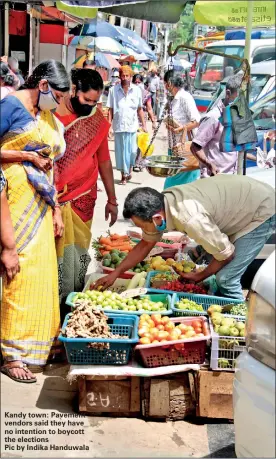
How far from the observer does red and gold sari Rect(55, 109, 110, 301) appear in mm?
5414

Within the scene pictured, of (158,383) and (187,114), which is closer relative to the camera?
(158,383)

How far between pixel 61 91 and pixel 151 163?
163 cm

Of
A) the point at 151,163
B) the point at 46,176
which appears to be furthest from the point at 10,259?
the point at 151,163

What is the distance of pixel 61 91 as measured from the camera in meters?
4.48

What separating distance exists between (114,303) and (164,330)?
46cm

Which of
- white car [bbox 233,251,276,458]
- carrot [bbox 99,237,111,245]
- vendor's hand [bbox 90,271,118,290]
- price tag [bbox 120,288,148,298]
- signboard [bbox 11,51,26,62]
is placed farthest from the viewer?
signboard [bbox 11,51,26,62]

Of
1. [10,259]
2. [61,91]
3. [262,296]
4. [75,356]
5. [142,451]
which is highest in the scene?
[61,91]

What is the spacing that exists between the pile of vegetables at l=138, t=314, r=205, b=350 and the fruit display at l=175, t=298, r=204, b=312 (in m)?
0.16

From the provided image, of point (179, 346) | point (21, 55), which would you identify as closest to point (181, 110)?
point (179, 346)

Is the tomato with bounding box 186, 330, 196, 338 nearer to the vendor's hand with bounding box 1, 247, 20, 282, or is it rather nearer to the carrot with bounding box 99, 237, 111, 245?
the vendor's hand with bounding box 1, 247, 20, 282

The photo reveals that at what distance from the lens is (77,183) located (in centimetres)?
549

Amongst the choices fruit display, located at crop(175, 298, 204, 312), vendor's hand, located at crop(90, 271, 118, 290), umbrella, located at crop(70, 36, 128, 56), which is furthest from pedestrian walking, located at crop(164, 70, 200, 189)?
umbrella, located at crop(70, 36, 128, 56)

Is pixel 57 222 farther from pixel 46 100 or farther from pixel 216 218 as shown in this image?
pixel 216 218

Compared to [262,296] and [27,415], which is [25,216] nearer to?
[27,415]
